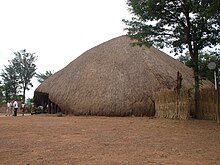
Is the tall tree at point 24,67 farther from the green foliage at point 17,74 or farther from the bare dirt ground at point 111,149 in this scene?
the bare dirt ground at point 111,149

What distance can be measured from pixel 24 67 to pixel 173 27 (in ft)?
91.7

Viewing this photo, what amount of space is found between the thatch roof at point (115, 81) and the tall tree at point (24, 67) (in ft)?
52.7

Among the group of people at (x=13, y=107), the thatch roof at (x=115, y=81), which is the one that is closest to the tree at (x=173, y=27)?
the thatch roof at (x=115, y=81)

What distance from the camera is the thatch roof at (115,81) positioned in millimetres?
17219

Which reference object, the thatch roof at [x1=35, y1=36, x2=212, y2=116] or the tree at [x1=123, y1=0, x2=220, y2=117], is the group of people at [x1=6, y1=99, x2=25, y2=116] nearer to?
the thatch roof at [x1=35, y1=36, x2=212, y2=116]

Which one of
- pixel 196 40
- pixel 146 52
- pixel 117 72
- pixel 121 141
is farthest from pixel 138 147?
pixel 146 52

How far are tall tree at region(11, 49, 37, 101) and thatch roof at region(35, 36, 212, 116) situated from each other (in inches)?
632

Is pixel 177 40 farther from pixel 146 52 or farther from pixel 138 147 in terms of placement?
pixel 138 147

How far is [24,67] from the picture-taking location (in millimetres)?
38000

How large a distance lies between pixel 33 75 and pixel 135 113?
24799mm

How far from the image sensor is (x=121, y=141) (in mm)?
7266

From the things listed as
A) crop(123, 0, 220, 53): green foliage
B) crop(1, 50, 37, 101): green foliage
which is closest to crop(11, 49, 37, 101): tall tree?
crop(1, 50, 37, 101): green foliage

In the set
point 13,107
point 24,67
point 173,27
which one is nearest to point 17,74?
point 24,67

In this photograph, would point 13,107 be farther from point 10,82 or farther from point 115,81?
point 10,82
